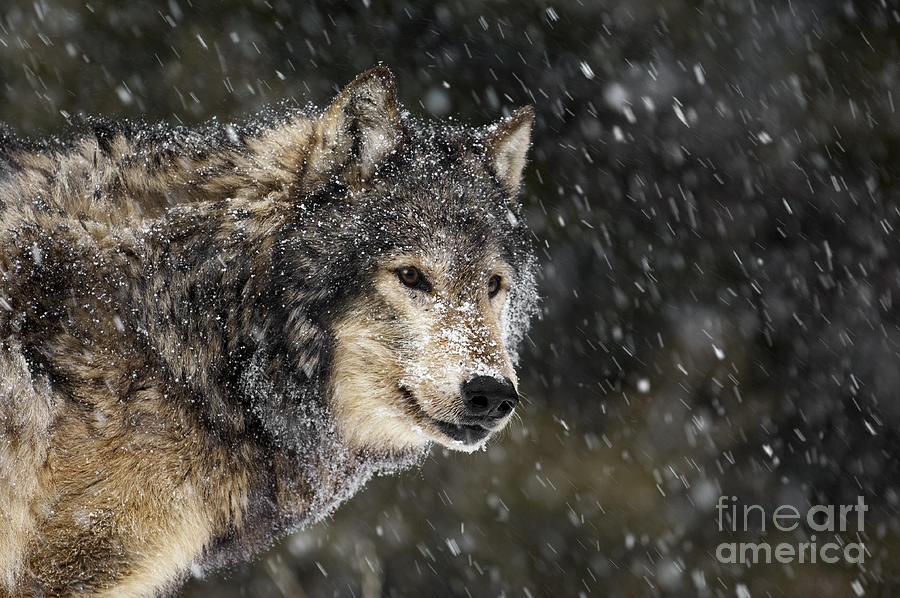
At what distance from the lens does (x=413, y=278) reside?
2.77m

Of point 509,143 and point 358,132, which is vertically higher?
point 358,132

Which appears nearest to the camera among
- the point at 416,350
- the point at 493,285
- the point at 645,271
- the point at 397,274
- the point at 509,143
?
the point at 416,350

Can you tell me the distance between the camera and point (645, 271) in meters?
6.79

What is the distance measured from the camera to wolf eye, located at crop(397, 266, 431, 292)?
277 cm

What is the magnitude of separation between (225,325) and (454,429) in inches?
38.3

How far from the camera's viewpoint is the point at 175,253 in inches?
105

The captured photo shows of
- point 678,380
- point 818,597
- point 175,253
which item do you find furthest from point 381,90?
point 818,597

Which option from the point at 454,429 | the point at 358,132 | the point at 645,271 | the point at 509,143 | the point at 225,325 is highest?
the point at 358,132

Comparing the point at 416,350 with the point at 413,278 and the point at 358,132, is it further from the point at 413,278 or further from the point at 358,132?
the point at 358,132

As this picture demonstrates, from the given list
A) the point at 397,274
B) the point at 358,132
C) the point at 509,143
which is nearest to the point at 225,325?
the point at 397,274

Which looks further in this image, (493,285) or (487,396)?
(493,285)

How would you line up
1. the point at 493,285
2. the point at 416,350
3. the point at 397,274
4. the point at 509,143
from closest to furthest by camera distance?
the point at 416,350 < the point at 397,274 < the point at 493,285 < the point at 509,143

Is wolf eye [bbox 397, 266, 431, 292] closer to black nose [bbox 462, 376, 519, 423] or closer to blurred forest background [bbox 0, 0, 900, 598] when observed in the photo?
black nose [bbox 462, 376, 519, 423]

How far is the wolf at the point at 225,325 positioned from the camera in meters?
2.37
